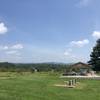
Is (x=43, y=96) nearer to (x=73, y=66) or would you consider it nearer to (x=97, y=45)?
(x=73, y=66)

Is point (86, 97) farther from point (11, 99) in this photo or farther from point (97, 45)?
point (97, 45)

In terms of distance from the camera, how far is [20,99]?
77.1ft

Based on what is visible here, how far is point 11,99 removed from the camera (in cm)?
2333

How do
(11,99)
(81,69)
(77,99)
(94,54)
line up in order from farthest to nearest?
(94,54)
(81,69)
(77,99)
(11,99)

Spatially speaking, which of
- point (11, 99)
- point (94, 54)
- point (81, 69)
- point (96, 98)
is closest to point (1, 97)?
point (11, 99)

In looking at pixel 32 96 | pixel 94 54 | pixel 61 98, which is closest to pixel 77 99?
pixel 61 98

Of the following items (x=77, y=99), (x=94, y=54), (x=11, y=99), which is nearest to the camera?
(x=11, y=99)

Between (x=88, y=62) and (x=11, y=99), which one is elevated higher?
(x=88, y=62)

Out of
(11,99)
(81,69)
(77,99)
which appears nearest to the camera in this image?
(11,99)

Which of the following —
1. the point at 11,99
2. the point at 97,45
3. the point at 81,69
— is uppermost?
the point at 97,45

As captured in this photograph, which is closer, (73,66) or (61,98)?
(61,98)

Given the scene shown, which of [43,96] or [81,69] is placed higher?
[81,69]

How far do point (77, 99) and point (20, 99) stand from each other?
14.8 feet

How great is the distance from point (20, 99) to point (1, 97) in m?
1.61
